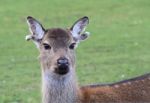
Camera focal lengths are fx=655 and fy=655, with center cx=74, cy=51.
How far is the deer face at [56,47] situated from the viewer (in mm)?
8688

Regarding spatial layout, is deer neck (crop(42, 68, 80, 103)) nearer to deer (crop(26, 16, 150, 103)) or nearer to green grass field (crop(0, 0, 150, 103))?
deer (crop(26, 16, 150, 103))

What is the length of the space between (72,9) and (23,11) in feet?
7.84

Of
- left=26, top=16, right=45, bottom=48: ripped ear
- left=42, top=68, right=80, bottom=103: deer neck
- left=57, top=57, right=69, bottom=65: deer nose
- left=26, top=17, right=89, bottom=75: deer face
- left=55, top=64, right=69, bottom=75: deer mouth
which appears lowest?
left=42, top=68, right=80, bottom=103: deer neck

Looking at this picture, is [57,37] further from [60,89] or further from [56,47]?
[60,89]

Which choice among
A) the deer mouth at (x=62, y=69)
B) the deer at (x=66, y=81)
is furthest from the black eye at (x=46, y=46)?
the deer mouth at (x=62, y=69)

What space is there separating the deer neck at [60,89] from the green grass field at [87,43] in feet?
11.7

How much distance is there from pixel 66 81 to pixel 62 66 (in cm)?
39

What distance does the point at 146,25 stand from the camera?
25.8m

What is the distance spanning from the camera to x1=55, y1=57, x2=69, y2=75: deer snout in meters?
8.59

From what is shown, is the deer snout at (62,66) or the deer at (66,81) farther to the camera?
the deer at (66,81)

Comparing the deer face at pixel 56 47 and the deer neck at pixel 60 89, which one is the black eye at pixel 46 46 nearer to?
the deer face at pixel 56 47

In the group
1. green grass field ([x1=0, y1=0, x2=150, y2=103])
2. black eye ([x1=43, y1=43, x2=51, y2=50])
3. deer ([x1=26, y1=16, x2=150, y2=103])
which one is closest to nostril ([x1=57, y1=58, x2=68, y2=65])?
deer ([x1=26, y1=16, x2=150, y2=103])

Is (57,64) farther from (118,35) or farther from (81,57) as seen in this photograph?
(118,35)

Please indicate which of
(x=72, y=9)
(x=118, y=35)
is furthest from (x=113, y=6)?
(x=118, y=35)
